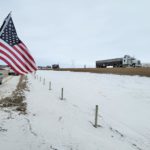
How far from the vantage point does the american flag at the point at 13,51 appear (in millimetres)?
5600

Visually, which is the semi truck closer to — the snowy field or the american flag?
the snowy field

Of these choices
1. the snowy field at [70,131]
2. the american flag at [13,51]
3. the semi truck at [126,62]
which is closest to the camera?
the snowy field at [70,131]

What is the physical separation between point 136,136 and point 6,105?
250 inches

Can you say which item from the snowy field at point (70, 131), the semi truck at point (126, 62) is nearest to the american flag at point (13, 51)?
the snowy field at point (70, 131)

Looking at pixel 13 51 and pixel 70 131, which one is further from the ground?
pixel 13 51

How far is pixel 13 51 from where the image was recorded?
19.1 feet

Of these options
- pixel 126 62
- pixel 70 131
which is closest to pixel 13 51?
pixel 70 131

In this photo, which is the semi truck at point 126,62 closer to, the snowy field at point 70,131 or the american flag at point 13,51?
the snowy field at point 70,131

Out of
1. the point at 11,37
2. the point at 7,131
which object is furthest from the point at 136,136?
the point at 11,37

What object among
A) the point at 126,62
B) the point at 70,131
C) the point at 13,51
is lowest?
the point at 70,131

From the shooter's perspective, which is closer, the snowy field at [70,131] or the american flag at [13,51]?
the snowy field at [70,131]

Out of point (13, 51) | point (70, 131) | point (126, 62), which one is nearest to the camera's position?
point (13, 51)

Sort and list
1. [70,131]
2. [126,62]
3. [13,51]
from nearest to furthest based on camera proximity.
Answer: [13,51]
[70,131]
[126,62]

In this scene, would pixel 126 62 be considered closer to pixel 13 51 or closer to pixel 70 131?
pixel 70 131
